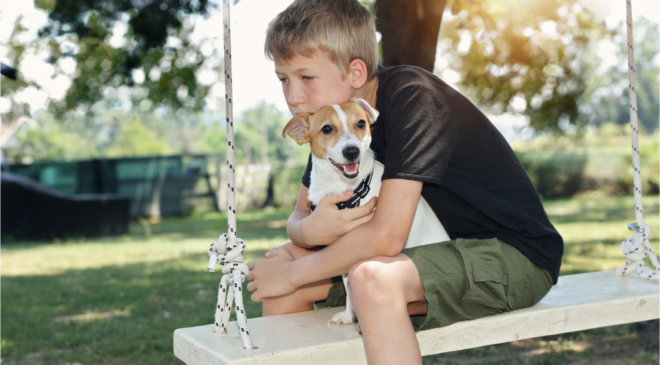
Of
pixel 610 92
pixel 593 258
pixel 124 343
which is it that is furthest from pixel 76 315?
pixel 610 92

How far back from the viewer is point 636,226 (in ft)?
8.56

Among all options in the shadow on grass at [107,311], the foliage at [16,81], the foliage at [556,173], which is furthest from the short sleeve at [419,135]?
the foliage at [556,173]

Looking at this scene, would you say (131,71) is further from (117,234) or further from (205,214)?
(205,214)

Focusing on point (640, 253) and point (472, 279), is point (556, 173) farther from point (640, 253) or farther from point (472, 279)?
point (472, 279)

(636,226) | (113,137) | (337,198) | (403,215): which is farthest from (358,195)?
(113,137)

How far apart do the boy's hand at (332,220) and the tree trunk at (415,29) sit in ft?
9.63

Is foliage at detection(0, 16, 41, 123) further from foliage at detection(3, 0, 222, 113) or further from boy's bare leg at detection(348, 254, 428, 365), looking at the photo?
boy's bare leg at detection(348, 254, 428, 365)

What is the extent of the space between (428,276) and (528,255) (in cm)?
51

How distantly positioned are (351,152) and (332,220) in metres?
0.29

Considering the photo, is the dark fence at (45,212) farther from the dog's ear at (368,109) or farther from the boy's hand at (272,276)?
the dog's ear at (368,109)

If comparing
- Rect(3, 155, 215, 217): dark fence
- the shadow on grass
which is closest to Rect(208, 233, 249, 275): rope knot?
the shadow on grass

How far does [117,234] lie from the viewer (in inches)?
448

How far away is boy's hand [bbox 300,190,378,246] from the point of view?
2088 millimetres

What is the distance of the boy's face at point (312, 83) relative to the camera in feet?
7.23
